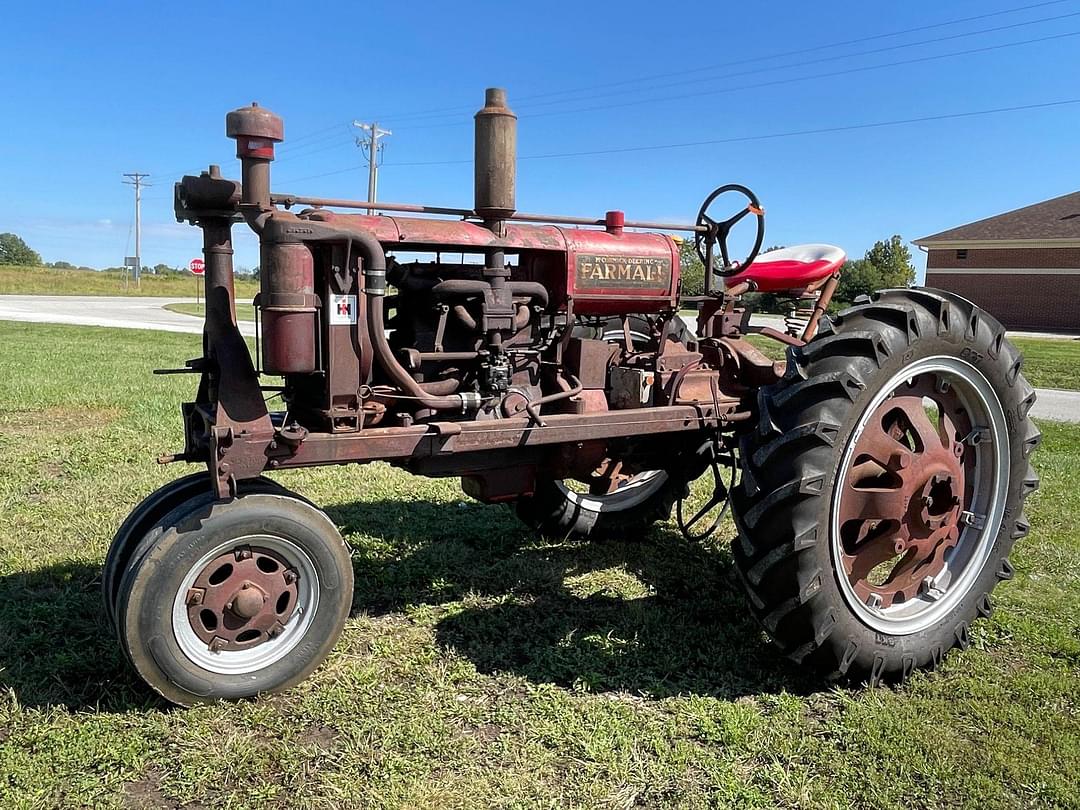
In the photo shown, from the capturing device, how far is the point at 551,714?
3.03 meters

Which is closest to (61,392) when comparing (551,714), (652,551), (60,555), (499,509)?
(60,555)

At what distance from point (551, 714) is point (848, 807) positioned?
39.9 inches

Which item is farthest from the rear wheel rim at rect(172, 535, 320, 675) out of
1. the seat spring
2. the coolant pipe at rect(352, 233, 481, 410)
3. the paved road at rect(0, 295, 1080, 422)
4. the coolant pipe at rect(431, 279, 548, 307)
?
the paved road at rect(0, 295, 1080, 422)

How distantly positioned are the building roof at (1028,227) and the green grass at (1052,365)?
13.1 metres

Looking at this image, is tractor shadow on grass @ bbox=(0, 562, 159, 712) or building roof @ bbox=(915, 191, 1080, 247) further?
building roof @ bbox=(915, 191, 1080, 247)

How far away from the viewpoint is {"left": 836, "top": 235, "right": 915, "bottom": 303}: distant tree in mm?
36925

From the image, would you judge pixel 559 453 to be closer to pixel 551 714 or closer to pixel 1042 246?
pixel 551 714

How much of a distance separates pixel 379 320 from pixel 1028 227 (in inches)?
1517

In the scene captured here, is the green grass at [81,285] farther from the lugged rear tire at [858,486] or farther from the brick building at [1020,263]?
the lugged rear tire at [858,486]

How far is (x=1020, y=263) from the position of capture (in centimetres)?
3412

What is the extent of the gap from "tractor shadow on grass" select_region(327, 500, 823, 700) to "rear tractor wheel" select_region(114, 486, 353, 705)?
0.72 meters

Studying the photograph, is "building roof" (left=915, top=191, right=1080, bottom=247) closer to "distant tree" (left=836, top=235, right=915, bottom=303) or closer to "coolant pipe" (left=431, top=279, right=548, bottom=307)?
"distant tree" (left=836, top=235, right=915, bottom=303)

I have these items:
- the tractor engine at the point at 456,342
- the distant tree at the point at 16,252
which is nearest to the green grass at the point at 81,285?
the distant tree at the point at 16,252

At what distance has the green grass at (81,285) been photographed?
46094mm
